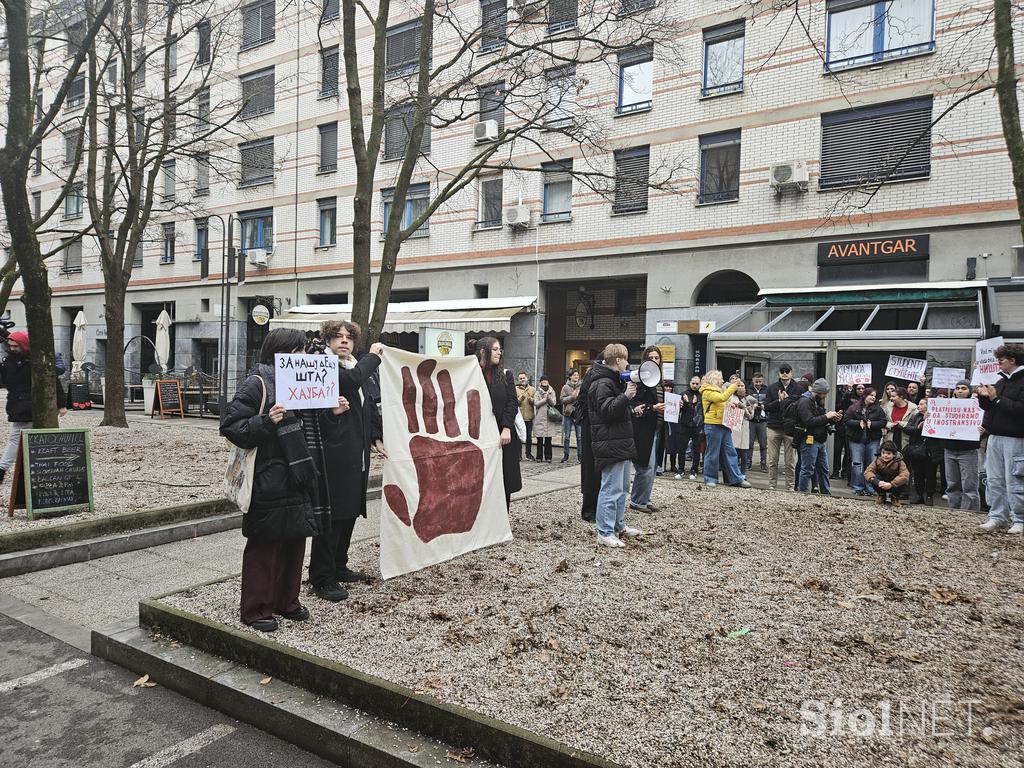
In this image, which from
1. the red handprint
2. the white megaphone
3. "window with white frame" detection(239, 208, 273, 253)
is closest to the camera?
the red handprint

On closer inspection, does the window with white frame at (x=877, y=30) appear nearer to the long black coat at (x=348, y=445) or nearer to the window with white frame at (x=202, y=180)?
the long black coat at (x=348, y=445)

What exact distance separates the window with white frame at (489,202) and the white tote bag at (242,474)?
19.1 metres

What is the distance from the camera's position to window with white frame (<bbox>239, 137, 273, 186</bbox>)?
28.0 meters

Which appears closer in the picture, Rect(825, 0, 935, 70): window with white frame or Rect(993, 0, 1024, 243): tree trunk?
Rect(993, 0, 1024, 243): tree trunk

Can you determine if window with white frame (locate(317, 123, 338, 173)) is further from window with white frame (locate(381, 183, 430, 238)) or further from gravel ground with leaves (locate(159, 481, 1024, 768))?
gravel ground with leaves (locate(159, 481, 1024, 768))

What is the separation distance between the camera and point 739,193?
18297mm

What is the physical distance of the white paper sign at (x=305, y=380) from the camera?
4.20 m

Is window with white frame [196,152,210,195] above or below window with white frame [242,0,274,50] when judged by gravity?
below

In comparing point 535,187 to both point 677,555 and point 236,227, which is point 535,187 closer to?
point 236,227

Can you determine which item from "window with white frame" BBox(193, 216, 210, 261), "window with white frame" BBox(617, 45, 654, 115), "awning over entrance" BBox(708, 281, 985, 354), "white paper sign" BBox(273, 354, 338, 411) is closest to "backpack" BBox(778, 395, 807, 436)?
"awning over entrance" BBox(708, 281, 985, 354)

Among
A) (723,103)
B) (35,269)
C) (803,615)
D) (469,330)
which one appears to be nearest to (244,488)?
(803,615)

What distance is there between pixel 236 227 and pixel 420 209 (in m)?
9.72

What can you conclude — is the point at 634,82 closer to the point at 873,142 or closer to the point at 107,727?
the point at 873,142

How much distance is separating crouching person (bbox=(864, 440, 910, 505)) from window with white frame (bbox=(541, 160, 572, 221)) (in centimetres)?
1316
